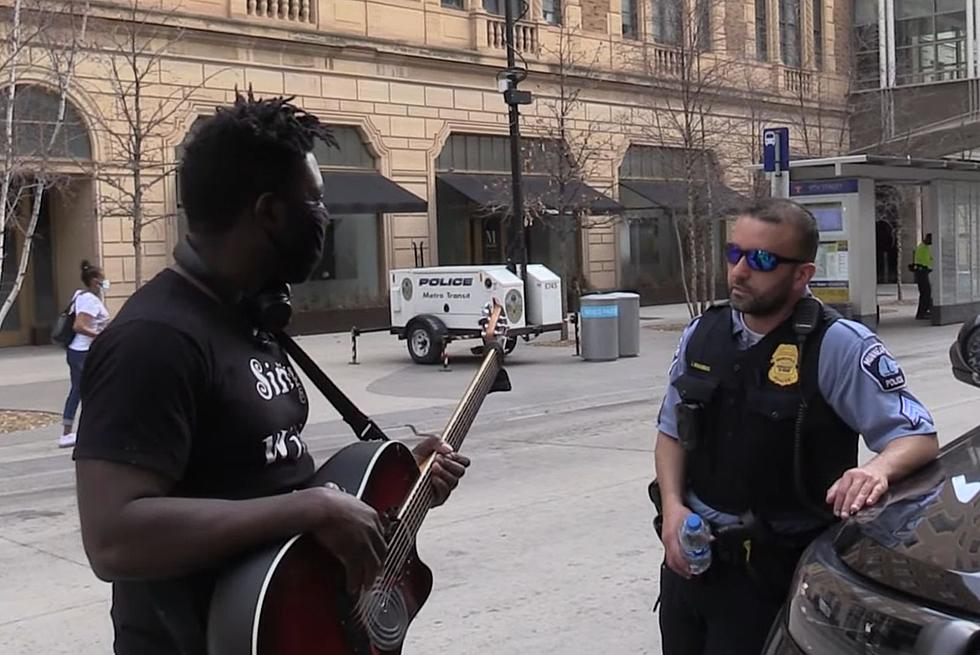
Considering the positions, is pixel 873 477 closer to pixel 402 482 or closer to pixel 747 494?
pixel 747 494

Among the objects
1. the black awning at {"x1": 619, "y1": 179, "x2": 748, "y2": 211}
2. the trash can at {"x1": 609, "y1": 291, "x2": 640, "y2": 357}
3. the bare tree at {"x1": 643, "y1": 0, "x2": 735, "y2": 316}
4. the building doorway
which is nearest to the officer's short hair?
the trash can at {"x1": 609, "y1": 291, "x2": 640, "y2": 357}

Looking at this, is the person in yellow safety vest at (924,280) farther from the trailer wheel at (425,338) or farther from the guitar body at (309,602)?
the guitar body at (309,602)

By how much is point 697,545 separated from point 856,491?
50 cm

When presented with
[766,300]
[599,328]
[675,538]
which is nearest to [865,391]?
[766,300]

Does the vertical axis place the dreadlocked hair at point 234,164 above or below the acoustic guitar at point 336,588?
above

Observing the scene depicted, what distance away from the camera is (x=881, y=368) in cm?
301

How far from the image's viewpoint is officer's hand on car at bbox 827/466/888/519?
268 centimetres

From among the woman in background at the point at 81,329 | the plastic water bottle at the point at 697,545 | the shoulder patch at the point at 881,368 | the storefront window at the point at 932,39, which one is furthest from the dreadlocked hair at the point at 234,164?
the storefront window at the point at 932,39

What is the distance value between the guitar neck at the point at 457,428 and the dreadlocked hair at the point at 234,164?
0.82m

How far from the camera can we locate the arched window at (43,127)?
1584cm

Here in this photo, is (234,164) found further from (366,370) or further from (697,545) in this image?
(366,370)

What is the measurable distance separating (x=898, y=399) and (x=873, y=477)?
1.11ft

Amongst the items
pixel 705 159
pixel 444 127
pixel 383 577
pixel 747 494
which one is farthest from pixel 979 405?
pixel 444 127

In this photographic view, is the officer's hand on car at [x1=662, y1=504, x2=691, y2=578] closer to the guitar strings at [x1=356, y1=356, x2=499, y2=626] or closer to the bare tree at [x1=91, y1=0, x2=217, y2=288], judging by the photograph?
the guitar strings at [x1=356, y1=356, x2=499, y2=626]
